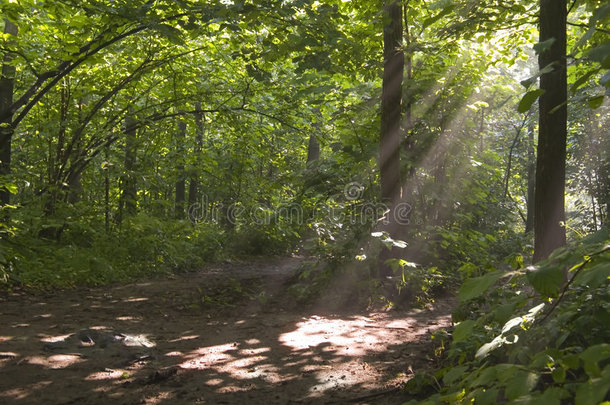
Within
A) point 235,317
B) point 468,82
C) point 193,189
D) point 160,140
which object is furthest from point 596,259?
point 193,189

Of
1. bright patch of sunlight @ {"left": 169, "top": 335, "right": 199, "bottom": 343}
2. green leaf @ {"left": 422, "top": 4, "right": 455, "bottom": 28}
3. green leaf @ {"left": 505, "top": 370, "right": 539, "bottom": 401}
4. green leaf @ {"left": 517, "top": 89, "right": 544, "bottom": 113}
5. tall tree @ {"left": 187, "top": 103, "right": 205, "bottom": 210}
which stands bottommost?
bright patch of sunlight @ {"left": 169, "top": 335, "right": 199, "bottom": 343}

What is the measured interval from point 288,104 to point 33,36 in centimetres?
513

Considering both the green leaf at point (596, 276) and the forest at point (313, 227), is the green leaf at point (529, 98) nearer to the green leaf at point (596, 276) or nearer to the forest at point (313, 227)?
the forest at point (313, 227)

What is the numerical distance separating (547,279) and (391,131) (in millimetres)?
5992

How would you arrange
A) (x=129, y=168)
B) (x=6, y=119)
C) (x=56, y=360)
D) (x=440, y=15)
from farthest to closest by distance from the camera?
(x=129, y=168), (x=6, y=119), (x=56, y=360), (x=440, y=15)

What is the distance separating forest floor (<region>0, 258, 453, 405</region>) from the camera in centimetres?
344

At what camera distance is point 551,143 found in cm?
387

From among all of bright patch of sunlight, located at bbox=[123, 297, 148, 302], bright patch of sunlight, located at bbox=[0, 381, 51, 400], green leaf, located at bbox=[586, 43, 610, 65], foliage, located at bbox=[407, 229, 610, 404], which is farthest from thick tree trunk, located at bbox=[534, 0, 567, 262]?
bright patch of sunlight, located at bbox=[123, 297, 148, 302]

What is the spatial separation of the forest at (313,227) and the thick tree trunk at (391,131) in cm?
3

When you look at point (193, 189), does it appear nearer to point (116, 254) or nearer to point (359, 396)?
point (116, 254)

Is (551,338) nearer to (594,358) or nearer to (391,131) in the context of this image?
(594,358)

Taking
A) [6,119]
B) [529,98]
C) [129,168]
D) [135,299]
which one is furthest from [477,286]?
[129,168]

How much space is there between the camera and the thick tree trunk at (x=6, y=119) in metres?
7.38

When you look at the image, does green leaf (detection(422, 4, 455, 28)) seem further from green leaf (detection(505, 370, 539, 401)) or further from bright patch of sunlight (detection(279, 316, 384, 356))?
bright patch of sunlight (detection(279, 316, 384, 356))
